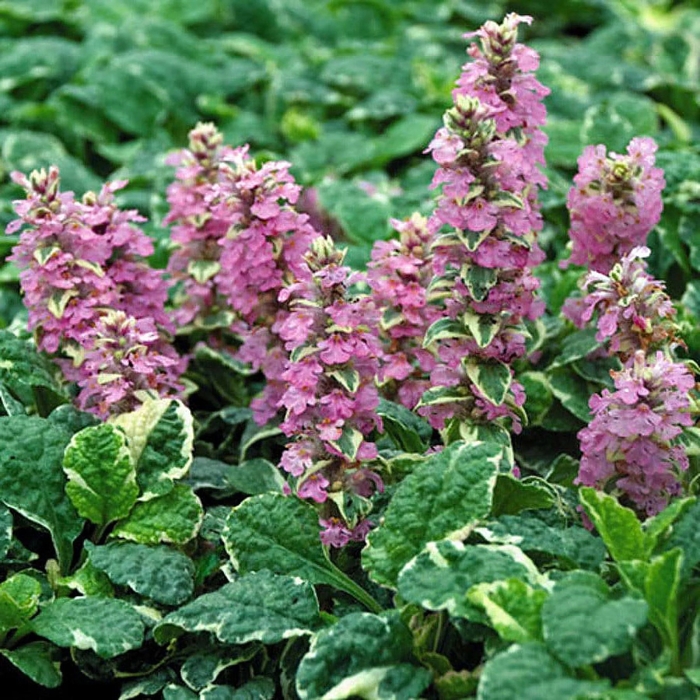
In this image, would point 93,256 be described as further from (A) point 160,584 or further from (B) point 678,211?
(B) point 678,211

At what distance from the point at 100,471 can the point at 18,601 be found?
326 mm

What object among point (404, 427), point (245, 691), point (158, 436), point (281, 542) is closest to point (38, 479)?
point (158, 436)

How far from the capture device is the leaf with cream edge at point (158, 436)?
8.03 feet

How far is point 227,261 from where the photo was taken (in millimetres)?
2521

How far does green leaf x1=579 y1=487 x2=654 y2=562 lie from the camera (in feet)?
6.76

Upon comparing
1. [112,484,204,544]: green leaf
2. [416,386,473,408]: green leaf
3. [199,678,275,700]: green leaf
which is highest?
[416,386,473,408]: green leaf

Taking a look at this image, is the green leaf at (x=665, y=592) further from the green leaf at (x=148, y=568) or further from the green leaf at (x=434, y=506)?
the green leaf at (x=148, y=568)

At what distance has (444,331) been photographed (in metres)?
2.33

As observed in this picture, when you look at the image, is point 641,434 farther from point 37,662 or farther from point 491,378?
point 37,662

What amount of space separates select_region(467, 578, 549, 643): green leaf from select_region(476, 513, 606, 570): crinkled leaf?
18cm

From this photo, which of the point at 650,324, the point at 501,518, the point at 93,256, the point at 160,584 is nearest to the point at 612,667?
the point at 501,518

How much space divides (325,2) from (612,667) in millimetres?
4519

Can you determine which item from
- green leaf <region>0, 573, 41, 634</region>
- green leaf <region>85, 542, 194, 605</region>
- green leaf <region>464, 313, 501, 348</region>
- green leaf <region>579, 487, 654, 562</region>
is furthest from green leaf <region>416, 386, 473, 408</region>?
green leaf <region>0, 573, 41, 634</region>

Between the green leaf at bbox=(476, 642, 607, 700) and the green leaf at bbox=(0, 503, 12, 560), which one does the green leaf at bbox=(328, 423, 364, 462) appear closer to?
the green leaf at bbox=(476, 642, 607, 700)
